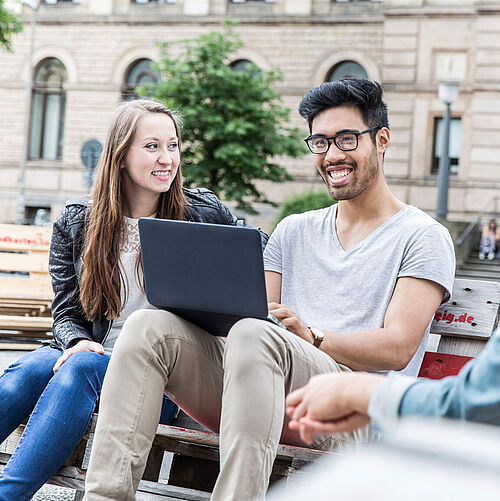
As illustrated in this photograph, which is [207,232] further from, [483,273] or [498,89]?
[498,89]

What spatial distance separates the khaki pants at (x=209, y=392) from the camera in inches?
103

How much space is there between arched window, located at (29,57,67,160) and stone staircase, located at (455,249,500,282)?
15.0 metres

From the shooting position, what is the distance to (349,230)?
358 centimetres

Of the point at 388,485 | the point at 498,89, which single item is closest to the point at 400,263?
the point at 388,485

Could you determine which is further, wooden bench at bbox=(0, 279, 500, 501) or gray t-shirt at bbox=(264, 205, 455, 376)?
wooden bench at bbox=(0, 279, 500, 501)

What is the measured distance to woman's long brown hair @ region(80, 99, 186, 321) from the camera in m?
3.67

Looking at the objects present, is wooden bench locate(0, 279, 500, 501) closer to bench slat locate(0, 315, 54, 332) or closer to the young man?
the young man

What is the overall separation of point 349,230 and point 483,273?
15384mm

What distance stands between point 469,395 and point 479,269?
18.0 meters

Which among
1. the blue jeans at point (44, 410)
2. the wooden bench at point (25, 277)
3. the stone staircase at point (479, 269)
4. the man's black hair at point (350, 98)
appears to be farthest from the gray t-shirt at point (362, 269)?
the stone staircase at point (479, 269)

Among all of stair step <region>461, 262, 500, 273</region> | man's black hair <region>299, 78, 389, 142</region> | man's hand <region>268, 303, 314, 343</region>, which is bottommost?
man's hand <region>268, 303, 314, 343</region>

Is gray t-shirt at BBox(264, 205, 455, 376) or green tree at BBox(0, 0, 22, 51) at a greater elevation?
green tree at BBox(0, 0, 22, 51)

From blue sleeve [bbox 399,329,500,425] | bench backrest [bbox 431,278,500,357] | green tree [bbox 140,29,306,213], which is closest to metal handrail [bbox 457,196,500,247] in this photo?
green tree [bbox 140,29,306,213]

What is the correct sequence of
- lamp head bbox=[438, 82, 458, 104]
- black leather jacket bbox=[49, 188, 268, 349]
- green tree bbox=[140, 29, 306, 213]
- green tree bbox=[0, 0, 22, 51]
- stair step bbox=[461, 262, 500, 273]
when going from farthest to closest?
green tree bbox=[140, 29, 306, 213] → green tree bbox=[0, 0, 22, 51] → stair step bbox=[461, 262, 500, 273] → lamp head bbox=[438, 82, 458, 104] → black leather jacket bbox=[49, 188, 268, 349]
